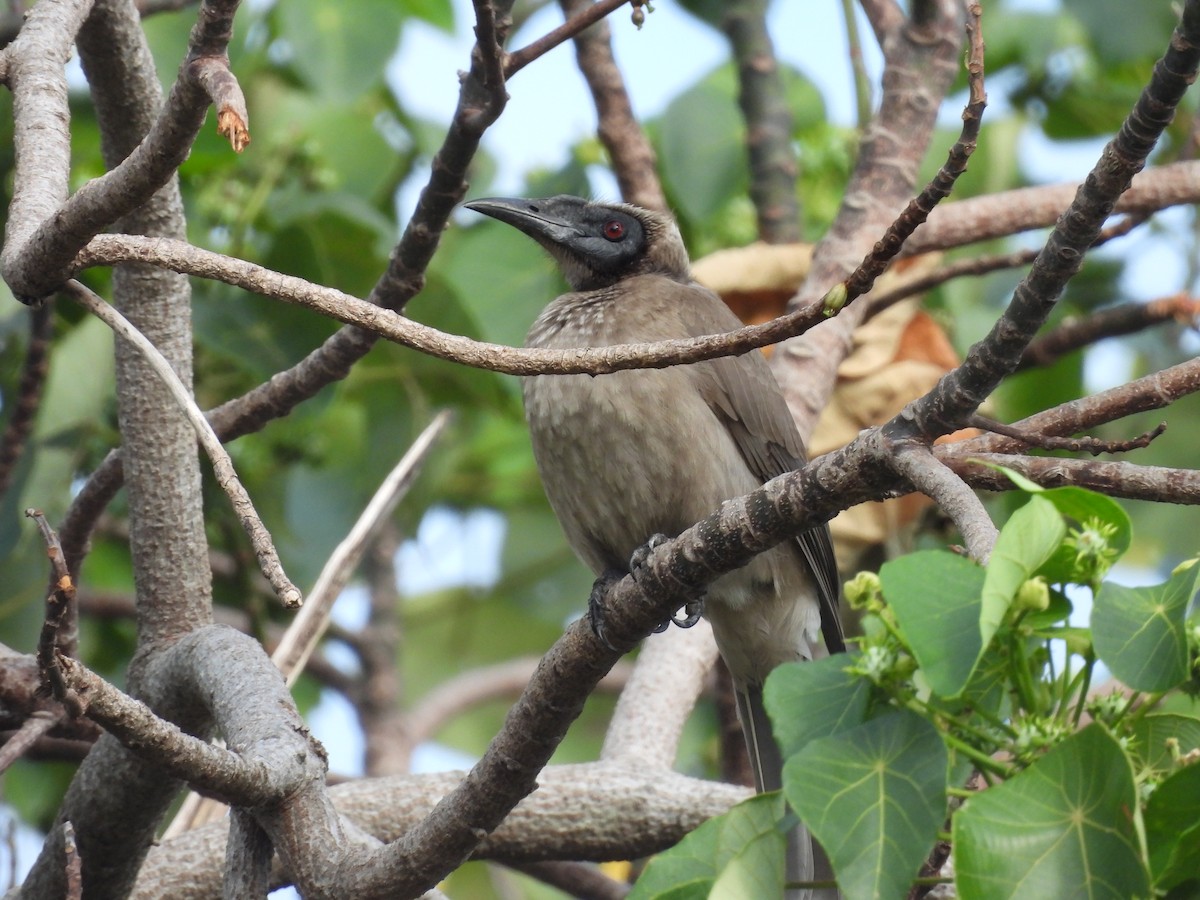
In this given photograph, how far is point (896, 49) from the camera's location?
497 centimetres

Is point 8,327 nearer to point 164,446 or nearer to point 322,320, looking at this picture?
point 322,320

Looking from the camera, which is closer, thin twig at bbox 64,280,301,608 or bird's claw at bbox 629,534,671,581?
thin twig at bbox 64,280,301,608

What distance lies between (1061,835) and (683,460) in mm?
2147

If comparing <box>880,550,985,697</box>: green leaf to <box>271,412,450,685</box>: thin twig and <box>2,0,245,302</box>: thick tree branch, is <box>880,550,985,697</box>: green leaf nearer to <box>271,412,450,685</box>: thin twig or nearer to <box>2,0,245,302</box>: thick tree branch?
<box>2,0,245,302</box>: thick tree branch

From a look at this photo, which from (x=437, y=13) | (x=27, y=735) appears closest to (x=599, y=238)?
(x=437, y=13)

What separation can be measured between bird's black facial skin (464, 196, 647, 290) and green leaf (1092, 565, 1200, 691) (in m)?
3.01

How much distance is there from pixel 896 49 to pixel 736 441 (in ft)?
5.85

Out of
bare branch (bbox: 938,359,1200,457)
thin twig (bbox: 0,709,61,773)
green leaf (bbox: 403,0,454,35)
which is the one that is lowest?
thin twig (bbox: 0,709,61,773)

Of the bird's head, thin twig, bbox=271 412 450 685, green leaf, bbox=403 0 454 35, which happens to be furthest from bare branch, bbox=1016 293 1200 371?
green leaf, bbox=403 0 454 35

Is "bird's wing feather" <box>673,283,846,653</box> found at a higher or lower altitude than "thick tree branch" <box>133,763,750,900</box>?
higher

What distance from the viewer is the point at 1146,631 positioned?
1.80m

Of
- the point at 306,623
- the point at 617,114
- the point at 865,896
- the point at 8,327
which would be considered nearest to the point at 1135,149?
the point at 865,896

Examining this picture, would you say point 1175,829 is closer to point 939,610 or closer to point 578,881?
point 939,610

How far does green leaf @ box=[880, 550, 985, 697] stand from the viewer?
1.76 metres
